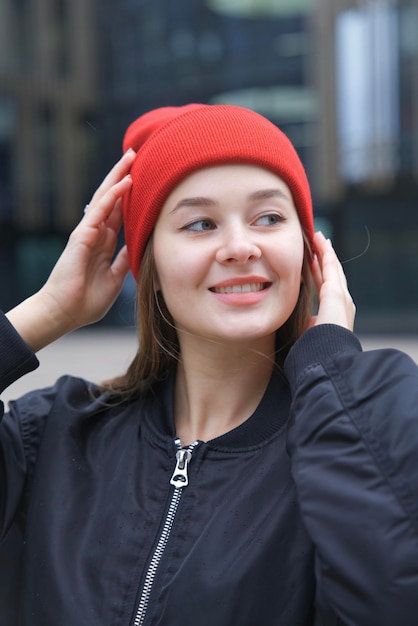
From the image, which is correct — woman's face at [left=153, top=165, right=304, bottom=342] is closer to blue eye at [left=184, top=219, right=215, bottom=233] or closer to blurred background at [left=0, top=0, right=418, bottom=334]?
blue eye at [left=184, top=219, right=215, bottom=233]

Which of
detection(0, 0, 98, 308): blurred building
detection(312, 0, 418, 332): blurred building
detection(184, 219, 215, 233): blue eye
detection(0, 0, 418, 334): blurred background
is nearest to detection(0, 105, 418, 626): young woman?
detection(184, 219, 215, 233): blue eye

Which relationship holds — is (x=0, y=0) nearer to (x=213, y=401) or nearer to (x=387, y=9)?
(x=387, y=9)

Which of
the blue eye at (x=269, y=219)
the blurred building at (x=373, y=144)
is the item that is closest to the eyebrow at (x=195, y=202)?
the blue eye at (x=269, y=219)

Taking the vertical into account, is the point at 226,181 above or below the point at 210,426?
above

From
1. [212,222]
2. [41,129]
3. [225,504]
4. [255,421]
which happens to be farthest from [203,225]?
[41,129]

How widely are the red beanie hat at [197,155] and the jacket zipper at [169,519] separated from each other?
21.7 inches

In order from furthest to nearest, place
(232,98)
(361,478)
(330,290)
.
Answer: (232,98)
(330,290)
(361,478)

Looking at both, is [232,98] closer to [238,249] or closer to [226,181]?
[226,181]

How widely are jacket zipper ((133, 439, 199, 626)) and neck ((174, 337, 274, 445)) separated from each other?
0.10 m

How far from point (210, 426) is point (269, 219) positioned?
1.73ft

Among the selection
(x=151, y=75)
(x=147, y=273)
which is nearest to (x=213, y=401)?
(x=147, y=273)

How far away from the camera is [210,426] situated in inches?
80.4

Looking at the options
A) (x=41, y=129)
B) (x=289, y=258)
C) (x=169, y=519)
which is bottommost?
(x=41, y=129)

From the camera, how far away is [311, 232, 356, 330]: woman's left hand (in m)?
1.82
